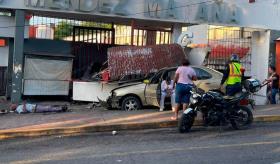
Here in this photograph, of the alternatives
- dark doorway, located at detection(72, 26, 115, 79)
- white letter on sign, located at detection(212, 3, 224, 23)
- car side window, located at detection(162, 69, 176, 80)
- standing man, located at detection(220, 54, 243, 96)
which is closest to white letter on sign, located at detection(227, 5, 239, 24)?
white letter on sign, located at detection(212, 3, 224, 23)

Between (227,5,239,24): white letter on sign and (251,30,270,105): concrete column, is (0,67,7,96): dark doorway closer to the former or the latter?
(227,5,239,24): white letter on sign

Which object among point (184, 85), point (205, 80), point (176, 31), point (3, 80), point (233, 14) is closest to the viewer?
point (184, 85)

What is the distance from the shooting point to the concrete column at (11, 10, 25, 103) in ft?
56.5

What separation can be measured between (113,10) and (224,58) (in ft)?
15.4

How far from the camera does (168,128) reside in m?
12.0

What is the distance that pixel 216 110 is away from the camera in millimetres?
11164

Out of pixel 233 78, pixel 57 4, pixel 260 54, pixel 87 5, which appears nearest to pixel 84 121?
pixel 233 78

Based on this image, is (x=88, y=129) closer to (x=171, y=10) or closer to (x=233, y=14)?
(x=171, y=10)

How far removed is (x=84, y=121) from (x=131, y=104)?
3038mm

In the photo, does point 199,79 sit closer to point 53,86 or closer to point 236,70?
point 236,70

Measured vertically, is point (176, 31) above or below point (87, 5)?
below

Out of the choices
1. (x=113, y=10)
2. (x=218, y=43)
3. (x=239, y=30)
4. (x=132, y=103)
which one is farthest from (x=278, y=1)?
(x=132, y=103)

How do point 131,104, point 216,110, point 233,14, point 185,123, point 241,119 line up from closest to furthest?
point 185,123 → point 216,110 → point 241,119 → point 131,104 → point 233,14

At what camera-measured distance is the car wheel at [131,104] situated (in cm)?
1544
